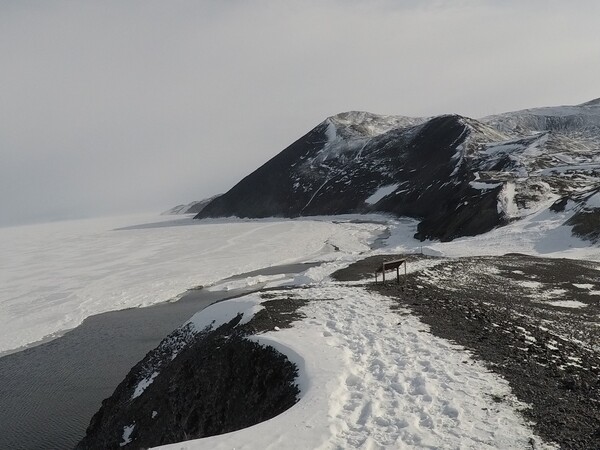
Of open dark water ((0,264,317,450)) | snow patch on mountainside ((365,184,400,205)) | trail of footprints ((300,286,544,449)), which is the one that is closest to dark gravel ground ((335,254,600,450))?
trail of footprints ((300,286,544,449))

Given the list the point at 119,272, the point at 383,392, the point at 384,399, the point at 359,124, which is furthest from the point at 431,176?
the point at 384,399

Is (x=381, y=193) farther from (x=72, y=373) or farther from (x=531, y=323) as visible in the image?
(x=531, y=323)

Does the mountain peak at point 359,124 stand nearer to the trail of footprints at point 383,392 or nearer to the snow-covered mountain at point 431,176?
the snow-covered mountain at point 431,176

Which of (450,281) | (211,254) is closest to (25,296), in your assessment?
(211,254)

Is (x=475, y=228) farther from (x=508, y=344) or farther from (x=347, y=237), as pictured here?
(x=508, y=344)

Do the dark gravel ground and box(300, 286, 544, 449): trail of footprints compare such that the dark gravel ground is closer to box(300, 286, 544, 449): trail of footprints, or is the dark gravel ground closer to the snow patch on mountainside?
box(300, 286, 544, 449): trail of footprints

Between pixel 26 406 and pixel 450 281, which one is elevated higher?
pixel 450 281
